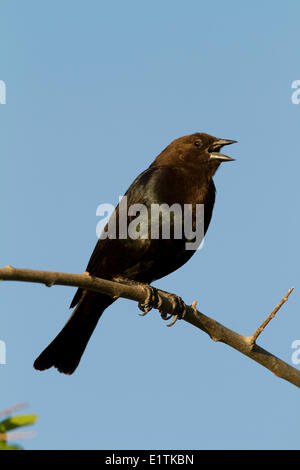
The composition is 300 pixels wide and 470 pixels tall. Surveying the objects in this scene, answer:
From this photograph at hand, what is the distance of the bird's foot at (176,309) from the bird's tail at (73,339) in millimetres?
626

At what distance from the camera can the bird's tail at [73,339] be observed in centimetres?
446

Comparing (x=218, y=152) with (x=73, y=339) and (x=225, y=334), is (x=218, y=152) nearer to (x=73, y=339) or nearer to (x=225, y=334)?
(x=73, y=339)

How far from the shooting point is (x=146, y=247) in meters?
4.14

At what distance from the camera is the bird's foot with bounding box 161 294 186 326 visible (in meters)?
3.71

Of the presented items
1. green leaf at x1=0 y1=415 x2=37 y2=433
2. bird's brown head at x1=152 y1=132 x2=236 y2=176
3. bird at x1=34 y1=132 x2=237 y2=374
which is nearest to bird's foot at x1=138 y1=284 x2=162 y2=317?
bird at x1=34 y1=132 x2=237 y2=374

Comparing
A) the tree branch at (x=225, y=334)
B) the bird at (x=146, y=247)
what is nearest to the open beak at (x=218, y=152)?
the bird at (x=146, y=247)

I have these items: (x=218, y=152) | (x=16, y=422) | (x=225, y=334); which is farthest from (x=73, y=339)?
(x=16, y=422)

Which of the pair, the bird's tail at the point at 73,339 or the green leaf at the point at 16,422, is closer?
the green leaf at the point at 16,422

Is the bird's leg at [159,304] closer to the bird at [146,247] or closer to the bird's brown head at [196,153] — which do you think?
the bird at [146,247]

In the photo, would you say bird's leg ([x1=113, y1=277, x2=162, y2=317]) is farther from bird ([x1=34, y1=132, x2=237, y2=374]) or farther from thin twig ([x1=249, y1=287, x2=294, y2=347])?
thin twig ([x1=249, y1=287, x2=294, y2=347])

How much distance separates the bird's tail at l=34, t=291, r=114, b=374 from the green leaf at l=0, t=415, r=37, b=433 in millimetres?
2790
